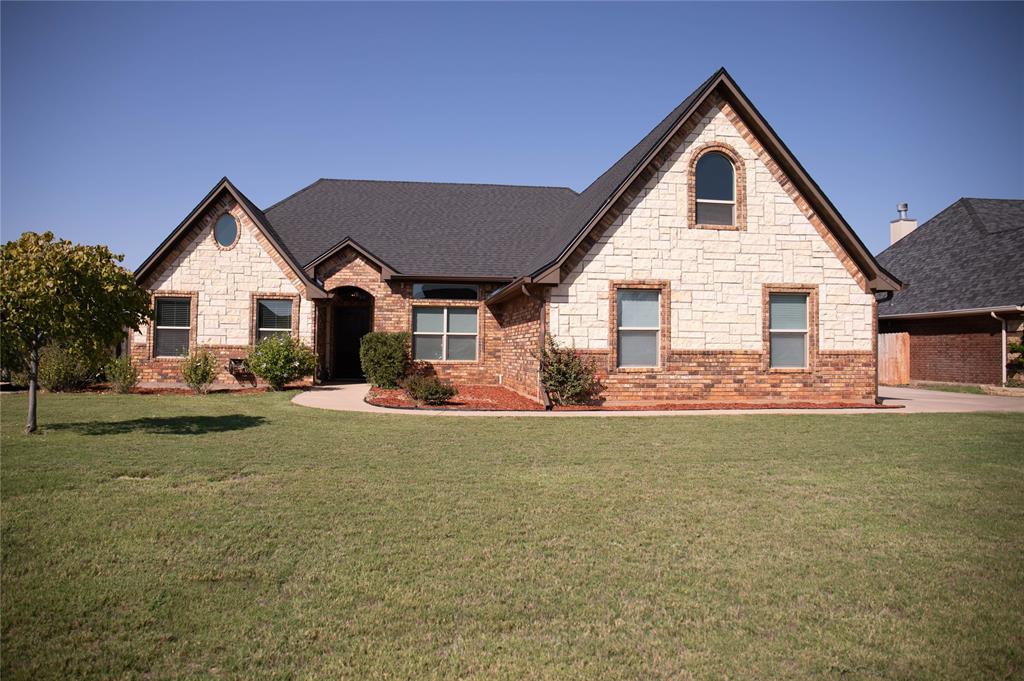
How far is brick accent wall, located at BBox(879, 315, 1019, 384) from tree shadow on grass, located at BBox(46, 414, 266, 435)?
75.2 feet

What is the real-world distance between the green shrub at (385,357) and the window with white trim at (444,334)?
2081 millimetres

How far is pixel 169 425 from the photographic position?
1140cm

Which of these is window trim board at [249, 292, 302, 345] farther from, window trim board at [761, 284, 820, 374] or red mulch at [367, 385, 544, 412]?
window trim board at [761, 284, 820, 374]

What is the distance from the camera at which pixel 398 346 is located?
18.5m

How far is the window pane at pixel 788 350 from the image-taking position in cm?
1650

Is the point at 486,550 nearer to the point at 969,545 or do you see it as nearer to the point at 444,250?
the point at 969,545

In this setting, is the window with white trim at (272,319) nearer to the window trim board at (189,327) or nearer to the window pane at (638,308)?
the window trim board at (189,327)

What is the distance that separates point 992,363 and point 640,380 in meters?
14.4

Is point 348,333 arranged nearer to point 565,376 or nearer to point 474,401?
point 474,401

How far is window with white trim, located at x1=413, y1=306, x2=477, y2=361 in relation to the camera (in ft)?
68.4

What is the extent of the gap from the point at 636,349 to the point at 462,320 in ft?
22.5

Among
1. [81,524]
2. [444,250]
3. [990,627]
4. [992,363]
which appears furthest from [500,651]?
[992,363]

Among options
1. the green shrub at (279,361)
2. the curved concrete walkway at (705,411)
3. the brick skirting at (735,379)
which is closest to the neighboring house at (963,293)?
the curved concrete walkway at (705,411)

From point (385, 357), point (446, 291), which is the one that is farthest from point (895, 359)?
point (385, 357)
